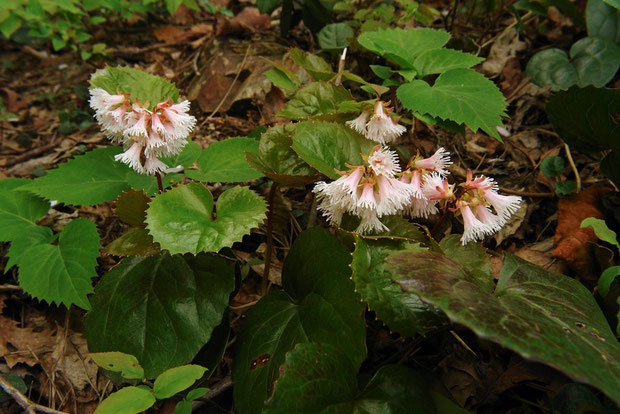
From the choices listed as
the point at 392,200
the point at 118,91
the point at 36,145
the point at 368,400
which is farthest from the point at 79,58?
the point at 368,400

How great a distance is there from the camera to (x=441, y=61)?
1.55 metres

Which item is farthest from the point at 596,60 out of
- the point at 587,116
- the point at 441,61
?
the point at 441,61

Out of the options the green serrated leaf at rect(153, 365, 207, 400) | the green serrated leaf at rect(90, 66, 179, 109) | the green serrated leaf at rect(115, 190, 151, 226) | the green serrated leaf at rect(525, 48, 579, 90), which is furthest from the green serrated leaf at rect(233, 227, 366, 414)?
the green serrated leaf at rect(525, 48, 579, 90)

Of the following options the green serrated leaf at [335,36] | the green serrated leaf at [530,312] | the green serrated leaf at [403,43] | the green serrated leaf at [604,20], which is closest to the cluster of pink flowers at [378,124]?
the green serrated leaf at [403,43]

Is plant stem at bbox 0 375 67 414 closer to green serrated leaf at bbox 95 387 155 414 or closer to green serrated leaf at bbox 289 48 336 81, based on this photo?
green serrated leaf at bbox 95 387 155 414

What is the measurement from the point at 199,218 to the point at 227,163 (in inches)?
13.2

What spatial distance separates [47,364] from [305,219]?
114 cm

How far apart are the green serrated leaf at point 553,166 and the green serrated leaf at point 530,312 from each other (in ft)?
2.63

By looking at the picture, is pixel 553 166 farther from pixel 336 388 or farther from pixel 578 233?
pixel 336 388

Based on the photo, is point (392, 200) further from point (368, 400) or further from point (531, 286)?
point (368, 400)

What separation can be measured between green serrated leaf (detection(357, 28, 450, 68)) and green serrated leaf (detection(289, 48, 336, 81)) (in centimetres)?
21

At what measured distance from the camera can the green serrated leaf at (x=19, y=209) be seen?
148 cm

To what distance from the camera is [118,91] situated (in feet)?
4.31

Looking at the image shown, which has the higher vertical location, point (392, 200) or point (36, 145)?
point (392, 200)
